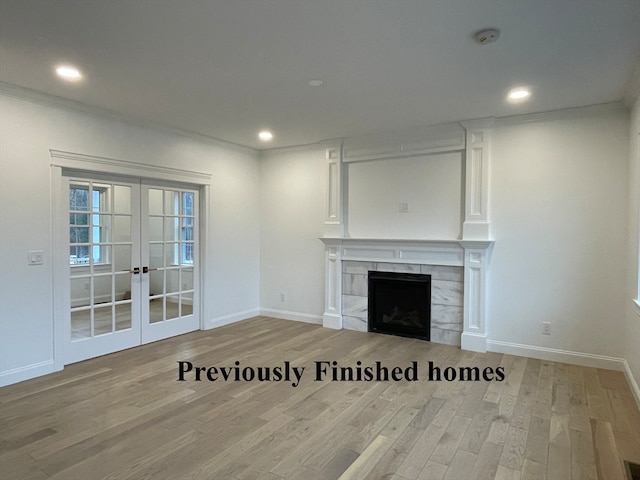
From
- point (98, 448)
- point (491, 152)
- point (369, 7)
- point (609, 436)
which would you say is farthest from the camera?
point (491, 152)

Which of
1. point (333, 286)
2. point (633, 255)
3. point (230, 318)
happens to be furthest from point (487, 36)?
point (230, 318)

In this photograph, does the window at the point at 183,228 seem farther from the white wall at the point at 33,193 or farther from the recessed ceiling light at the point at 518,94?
the recessed ceiling light at the point at 518,94

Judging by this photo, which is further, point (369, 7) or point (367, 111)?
point (367, 111)

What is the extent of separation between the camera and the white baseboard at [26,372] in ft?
11.4

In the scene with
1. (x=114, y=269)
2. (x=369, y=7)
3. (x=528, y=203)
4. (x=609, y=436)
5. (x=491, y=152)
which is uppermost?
(x=369, y=7)

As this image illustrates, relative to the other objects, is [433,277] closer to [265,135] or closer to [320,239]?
[320,239]

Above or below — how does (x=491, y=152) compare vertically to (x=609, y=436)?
above

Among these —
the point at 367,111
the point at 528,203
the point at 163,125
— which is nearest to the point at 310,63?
the point at 367,111

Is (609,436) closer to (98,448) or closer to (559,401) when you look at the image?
(559,401)

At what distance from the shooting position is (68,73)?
3.17m

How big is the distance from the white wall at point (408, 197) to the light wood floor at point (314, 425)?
165 cm

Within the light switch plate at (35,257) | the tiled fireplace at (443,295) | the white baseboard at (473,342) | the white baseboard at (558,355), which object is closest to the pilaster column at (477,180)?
the tiled fireplace at (443,295)

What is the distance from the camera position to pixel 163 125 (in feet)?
15.4

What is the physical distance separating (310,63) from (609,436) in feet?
11.0
